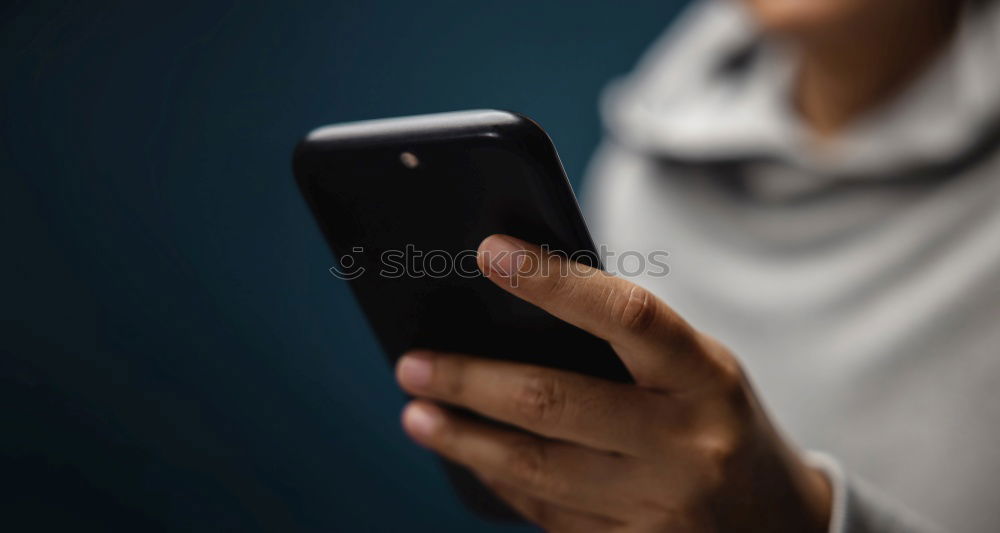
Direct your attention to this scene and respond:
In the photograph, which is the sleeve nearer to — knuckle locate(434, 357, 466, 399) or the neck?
knuckle locate(434, 357, 466, 399)

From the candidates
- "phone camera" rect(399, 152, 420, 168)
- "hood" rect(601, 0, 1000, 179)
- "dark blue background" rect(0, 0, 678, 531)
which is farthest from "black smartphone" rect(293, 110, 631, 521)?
"hood" rect(601, 0, 1000, 179)

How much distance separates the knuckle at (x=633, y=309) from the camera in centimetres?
40

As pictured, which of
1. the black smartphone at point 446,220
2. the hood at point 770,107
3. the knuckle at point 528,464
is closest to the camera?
the black smartphone at point 446,220

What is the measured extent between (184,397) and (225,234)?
0.15 metres

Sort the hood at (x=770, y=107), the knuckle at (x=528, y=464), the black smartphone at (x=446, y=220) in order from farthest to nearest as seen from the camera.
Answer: the hood at (x=770, y=107)
the knuckle at (x=528, y=464)
the black smartphone at (x=446, y=220)

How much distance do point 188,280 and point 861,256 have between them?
77cm

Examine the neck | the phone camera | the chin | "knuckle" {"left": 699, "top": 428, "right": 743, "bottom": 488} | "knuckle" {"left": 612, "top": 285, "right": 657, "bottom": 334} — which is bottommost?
"knuckle" {"left": 699, "top": 428, "right": 743, "bottom": 488}

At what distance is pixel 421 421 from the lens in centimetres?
55

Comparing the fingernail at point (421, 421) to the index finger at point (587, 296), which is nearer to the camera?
the index finger at point (587, 296)

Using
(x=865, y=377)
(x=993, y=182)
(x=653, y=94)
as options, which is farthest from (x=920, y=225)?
(x=653, y=94)

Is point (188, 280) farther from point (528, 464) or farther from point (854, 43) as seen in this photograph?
point (854, 43)

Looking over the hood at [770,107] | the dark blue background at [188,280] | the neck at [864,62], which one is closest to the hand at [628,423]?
the dark blue background at [188,280]

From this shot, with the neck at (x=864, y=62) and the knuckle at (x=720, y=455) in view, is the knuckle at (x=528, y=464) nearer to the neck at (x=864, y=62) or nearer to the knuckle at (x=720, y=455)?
the knuckle at (x=720, y=455)

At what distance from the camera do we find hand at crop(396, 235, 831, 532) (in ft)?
1.32
